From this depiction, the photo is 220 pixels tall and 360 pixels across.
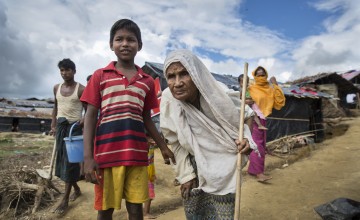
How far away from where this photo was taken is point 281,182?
523 cm

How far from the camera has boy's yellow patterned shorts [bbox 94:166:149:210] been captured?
1.80 meters

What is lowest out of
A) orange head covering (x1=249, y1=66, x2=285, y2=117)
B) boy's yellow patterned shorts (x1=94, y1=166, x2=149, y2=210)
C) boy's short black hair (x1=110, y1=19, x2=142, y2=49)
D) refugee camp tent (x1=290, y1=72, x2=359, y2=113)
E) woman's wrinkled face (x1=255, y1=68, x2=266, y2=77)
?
boy's yellow patterned shorts (x1=94, y1=166, x2=149, y2=210)

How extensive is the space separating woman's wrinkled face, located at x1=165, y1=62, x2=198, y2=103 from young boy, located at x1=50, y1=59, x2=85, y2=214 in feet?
7.34

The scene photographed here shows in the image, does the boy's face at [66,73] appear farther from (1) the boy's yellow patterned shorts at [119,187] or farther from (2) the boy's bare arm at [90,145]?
(1) the boy's yellow patterned shorts at [119,187]

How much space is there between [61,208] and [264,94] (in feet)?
13.4

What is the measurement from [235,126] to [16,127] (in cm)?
2604

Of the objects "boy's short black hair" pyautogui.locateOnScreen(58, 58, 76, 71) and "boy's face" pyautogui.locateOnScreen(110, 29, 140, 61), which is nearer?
"boy's face" pyautogui.locateOnScreen(110, 29, 140, 61)

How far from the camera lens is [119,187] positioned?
1.80 meters

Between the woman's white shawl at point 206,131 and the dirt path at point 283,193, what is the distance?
1.96m

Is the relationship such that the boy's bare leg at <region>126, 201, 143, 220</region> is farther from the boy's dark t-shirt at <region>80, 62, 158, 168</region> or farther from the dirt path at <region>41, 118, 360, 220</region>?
the dirt path at <region>41, 118, 360, 220</region>

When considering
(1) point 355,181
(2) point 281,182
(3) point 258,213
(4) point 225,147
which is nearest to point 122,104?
(4) point 225,147

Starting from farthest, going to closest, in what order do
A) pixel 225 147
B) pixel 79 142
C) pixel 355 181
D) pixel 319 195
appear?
pixel 355 181
pixel 319 195
pixel 79 142
pixel 225 147

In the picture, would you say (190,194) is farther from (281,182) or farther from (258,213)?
(281,182)

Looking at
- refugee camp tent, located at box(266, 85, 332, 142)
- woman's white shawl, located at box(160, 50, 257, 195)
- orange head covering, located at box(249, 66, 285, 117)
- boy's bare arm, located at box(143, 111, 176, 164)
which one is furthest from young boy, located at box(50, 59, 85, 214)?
refugee camp tent, located at box(266, 85, 332, 142)
